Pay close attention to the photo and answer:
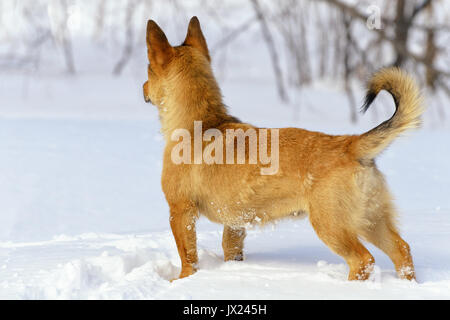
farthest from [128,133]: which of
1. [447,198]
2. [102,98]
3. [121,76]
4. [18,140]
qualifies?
[447,198]

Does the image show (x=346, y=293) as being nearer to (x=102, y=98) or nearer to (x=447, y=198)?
(x=447, y=198)

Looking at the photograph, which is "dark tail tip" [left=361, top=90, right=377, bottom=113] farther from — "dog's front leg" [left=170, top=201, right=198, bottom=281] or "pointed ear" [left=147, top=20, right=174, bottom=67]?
"pointed ear" [left=147, top=20, right=174, bottom=67]

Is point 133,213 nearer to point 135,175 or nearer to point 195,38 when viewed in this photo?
point 135,175

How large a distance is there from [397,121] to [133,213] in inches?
153

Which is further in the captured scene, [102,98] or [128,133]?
[102,98]

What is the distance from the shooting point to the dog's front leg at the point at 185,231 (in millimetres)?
4090

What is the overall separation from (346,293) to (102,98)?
10460mm

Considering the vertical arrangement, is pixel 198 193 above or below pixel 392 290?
above

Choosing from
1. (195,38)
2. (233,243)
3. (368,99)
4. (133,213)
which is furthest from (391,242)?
(133,213)

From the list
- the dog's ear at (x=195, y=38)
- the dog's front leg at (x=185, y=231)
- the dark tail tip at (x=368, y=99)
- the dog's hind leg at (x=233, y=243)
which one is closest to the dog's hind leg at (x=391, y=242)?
the dark tail tip at (x=368, y=99)

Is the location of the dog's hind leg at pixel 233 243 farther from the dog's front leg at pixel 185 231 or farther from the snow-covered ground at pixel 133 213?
the dog's front leg at pixel 185 231

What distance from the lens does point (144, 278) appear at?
3.68 m

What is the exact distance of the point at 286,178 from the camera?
148 inches

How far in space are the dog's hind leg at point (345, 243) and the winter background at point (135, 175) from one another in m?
0.09
